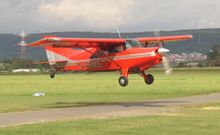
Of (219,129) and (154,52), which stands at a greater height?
(154,52)

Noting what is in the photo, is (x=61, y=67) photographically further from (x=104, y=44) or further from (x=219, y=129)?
(x=219, y=129)

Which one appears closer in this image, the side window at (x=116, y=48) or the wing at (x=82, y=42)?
the wing at (x=82, y=42)

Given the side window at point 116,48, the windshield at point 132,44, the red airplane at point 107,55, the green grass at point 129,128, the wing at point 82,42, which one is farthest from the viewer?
the side window at point 116,48

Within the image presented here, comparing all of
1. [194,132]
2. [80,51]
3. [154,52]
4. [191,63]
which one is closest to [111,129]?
[194,132]

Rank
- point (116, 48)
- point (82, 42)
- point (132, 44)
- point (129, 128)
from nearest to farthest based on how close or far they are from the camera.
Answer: point (129, 128), point (82, 42), point (132, 44), point (116, 48)

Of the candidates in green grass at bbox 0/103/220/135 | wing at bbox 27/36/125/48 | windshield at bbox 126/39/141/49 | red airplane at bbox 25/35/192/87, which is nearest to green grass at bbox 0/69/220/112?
red airplane at bbox 25/35/192/87

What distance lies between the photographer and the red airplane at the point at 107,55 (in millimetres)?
31719

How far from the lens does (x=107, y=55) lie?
34.0 metres

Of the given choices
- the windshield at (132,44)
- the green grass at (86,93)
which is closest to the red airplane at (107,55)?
the windshield at (132,44)

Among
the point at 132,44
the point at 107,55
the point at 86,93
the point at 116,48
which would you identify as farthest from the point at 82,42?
the point at 86,93

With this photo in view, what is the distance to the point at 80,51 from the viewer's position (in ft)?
120

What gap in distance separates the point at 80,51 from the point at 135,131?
813 inches

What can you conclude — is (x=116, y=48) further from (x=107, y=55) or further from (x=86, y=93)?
(x=86, y=93)

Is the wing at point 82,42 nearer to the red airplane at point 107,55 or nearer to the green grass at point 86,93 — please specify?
the red airplane at point 107,55
